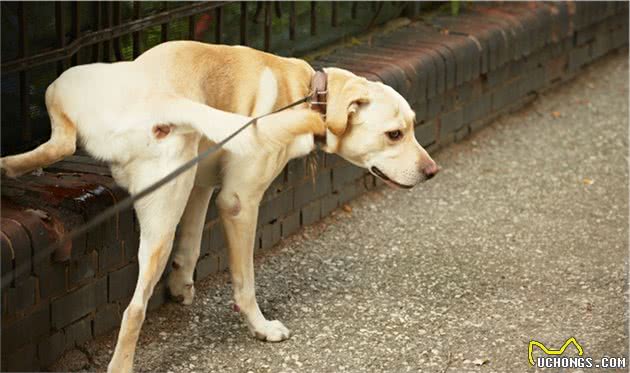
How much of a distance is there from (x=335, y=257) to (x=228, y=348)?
1144 millimetres

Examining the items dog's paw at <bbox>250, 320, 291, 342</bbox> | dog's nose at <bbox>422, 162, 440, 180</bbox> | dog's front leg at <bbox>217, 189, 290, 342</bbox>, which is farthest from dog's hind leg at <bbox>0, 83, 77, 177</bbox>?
dog's nose at <bbox>422, 162, 440, 180</bbox>

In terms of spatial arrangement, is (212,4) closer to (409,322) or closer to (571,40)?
(409,322)

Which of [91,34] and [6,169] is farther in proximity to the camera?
[91,34]

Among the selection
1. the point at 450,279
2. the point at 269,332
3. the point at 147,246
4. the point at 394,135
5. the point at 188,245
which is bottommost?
the point at 450,279

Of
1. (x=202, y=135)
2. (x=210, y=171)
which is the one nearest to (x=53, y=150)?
(x=202, y=135)

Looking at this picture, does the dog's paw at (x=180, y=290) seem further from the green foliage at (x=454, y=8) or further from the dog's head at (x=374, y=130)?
the green foliage at (x=454, y=8)

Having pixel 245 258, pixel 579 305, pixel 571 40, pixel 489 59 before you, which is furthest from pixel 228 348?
pixel 571 40

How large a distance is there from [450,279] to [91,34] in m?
1.90

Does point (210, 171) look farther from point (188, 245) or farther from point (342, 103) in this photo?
point (342, 103)

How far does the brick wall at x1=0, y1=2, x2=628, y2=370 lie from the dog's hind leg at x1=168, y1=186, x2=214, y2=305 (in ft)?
0.28

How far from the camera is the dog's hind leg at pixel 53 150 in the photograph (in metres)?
4.18

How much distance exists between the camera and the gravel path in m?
4.75

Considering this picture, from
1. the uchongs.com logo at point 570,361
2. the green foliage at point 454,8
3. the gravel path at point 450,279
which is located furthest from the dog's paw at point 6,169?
the green foliage at point 454,8

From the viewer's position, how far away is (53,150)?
4.18 metres
